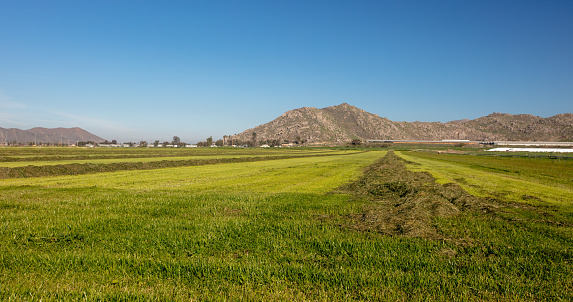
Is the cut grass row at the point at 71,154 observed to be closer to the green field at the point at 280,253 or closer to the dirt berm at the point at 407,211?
the green field at the point at 280,253

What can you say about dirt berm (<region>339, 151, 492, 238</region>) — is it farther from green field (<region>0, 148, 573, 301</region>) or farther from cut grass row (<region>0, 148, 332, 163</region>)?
cut grass row (<region>0, 148, 332, 163</region>)

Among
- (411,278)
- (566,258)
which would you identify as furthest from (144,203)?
(566,258)

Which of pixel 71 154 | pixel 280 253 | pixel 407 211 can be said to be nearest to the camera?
pixel 280 253

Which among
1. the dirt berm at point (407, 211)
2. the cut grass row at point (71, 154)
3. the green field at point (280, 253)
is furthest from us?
the cut grass row at point (71, 154)

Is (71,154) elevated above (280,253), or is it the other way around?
(71,154)

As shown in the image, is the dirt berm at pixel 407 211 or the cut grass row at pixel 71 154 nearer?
the dirt berm at pixel 407 211

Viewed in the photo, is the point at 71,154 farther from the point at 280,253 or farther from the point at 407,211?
the point at 407,211

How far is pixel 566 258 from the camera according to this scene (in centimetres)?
668

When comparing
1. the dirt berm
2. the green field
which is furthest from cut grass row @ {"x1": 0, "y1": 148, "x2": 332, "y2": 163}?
the dirt berm

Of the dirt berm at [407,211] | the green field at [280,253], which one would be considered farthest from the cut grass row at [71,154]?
the dirt berm at [407,211]

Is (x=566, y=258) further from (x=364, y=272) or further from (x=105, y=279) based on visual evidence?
(x=105, y=279)

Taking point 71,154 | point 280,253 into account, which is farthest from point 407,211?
point 71,154

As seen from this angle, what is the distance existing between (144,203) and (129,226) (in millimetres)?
4118

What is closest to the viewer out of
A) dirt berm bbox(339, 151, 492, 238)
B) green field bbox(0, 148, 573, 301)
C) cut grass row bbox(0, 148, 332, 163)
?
green field bbox(0, 148, 573, 301)
